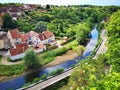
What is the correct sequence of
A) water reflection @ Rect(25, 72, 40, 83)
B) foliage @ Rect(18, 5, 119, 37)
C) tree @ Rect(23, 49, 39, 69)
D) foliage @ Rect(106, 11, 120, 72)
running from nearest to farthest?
foliage @ Rect(106, 11, 120, 72) → water reflection @ Rect(25, 72, 40, 83) → tree @ Rect(23, 49, 39, 69) → foliage @ Rect(18, 5, 119, 37)

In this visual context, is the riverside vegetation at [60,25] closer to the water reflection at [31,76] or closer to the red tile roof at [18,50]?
the water reflection at [31,76]

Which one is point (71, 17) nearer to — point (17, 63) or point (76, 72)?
point (17, 63)

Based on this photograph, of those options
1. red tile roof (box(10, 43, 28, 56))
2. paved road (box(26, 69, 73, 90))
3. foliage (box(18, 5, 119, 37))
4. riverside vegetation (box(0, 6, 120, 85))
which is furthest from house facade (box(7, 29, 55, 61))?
paved road (box(26, 69, 73, 90))

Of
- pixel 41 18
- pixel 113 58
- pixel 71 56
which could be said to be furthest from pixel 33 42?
pixel 113 58

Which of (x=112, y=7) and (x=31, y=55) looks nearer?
(x=31, y=55)

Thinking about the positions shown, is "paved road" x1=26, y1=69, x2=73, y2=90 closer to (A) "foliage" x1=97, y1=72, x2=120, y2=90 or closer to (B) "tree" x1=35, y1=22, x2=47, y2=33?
(A) "foliage" x1=97, y1=72, x2=120, y2=90

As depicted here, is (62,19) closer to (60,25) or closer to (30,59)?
(60,25)

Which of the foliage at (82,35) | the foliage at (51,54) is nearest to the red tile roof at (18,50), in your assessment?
the foliage at (51,54)

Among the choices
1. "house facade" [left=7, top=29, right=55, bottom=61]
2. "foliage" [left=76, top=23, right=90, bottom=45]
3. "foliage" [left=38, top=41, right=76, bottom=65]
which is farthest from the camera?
"foliage" [left=76, top=23, right=90, bottom=45]
